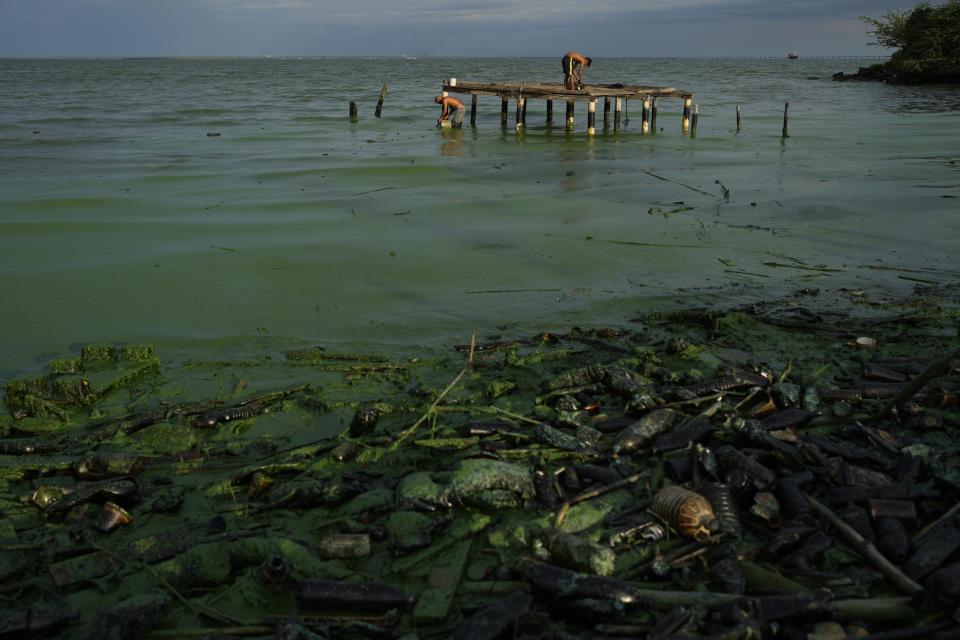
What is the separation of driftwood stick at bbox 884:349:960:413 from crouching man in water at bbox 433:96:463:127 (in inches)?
980

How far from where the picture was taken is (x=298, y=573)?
366 cm

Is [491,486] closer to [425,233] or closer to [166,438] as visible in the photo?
[166,438]

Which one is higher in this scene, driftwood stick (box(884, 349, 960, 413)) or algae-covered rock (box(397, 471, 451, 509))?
driftwood stick (box(884, 349, 960, 413))

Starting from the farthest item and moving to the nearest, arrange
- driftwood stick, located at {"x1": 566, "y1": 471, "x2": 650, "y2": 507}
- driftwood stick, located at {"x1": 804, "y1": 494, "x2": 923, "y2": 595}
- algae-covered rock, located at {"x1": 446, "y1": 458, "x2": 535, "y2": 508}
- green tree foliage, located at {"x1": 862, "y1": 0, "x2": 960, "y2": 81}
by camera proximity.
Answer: green tree foliage, located at {"x1": 862, "y1": 0, "x2": 960, "y2": 81}
algae-covered rock, located at {"x1": 446, "y1": 458, "x2": 535, "y2": 508}
driftwood stick, located at {"x1": 566, "y1": 471, "x2": 650, "y2": 507}
driftwood stick, located at {"x1": 804, "y1": 494, "x2": 923, "y2": 595}

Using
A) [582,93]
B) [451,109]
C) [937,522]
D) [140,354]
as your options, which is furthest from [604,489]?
[451,109]

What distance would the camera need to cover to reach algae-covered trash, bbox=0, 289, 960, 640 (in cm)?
328

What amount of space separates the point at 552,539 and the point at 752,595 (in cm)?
87

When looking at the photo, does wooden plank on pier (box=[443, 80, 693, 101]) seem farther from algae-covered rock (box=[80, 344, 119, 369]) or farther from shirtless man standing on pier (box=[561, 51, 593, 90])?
algae-covered rock (box=[80, 344, 119, 369])

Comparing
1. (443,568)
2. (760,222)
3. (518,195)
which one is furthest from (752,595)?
(518,195)

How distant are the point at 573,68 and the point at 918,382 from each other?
2491 cm

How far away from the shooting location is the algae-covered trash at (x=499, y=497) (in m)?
3.28

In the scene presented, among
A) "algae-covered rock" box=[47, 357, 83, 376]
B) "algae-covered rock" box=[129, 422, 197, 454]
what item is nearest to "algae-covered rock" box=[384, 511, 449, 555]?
"algae-covered rock" box=[129, 422, 197, 454]

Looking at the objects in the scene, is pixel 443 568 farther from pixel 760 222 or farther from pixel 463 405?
pixel 760 222

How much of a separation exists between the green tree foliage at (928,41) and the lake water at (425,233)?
123 ft
